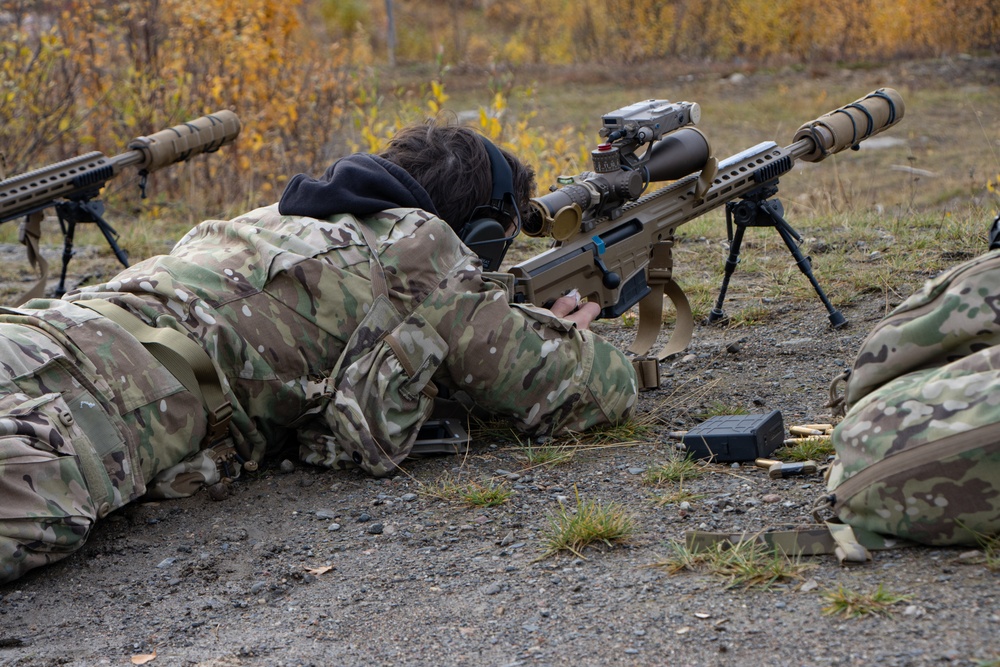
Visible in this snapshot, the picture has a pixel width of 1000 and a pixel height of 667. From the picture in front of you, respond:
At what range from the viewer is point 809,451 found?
3.33m

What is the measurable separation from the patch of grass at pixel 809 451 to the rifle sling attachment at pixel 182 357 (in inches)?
70.4

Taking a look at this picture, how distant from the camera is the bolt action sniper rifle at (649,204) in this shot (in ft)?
12.3

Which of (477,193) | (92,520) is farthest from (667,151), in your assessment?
(92,520)

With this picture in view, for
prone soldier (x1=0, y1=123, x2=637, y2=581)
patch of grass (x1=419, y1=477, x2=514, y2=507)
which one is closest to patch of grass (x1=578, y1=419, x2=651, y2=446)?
prone soldier (x1=0, y1=123, x2=637, y2=581)

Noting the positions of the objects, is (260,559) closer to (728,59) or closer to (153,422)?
(153,422)

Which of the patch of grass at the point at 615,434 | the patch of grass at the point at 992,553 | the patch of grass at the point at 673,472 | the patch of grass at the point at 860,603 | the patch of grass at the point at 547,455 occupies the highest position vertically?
the patch of grass at the point at 992,553

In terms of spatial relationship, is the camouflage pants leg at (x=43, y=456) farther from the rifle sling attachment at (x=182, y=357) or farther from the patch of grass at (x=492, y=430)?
the patch of grass at (x=492, y=430)

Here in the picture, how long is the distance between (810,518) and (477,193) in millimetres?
1547

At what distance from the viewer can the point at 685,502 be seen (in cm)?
303

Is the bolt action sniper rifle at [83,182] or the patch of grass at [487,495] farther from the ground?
the bolt action sniper rifle at [83,182]

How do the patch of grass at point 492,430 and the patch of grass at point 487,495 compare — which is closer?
the patch of grass at point 487,495

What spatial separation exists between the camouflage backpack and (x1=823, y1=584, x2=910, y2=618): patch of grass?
0.76 feet

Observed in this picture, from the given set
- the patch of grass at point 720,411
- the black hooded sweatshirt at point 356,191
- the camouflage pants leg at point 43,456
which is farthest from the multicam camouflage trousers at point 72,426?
the patch of grass at point 720,411

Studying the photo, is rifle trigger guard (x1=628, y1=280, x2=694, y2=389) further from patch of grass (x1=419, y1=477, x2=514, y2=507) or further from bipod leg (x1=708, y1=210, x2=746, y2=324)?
patch of grass (x1=419, y1=477, x2=514, y2=507)
